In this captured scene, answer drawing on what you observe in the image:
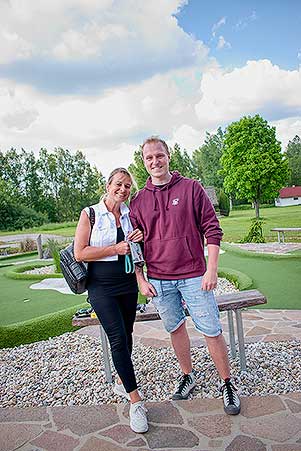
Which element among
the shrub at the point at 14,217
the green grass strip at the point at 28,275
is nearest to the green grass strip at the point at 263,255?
the green grass strip at the point at 28,275

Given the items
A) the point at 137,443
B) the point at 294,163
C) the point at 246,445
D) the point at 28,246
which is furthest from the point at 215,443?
the point at 294,163

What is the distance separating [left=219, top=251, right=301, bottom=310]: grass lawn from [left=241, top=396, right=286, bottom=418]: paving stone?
93.5 inches

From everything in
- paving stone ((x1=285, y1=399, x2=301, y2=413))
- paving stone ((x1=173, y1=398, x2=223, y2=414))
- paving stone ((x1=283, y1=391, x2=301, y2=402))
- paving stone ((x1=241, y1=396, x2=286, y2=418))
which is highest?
paving stone ((x1=173, y1=398, x2=223, y2=414))

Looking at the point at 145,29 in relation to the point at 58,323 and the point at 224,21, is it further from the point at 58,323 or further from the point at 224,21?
the point at 58,323

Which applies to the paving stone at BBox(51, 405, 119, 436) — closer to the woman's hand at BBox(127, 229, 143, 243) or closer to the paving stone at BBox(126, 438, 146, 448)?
the paving stone at BBox(126, 438, 146, 448)

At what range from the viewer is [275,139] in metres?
24.7

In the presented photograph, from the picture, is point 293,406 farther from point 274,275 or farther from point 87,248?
point 274,275

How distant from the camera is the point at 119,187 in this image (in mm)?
2398

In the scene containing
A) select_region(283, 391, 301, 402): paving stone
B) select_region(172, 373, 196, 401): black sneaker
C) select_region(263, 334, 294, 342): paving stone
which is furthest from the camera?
select_region(263, 334, 294, 342): paving stone

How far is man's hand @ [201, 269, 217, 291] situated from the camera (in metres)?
2.25

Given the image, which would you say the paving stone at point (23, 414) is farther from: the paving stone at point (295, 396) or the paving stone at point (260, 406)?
the paving stone at point (295, 396)

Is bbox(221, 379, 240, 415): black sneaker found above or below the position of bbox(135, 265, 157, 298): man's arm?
below

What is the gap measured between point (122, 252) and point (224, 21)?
6336mm

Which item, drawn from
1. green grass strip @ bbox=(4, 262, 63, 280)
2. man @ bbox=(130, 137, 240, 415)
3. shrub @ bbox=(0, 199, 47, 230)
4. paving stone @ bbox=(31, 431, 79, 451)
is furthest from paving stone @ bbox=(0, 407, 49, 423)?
shrub @ bbox=(0, 199, 47, 230)
